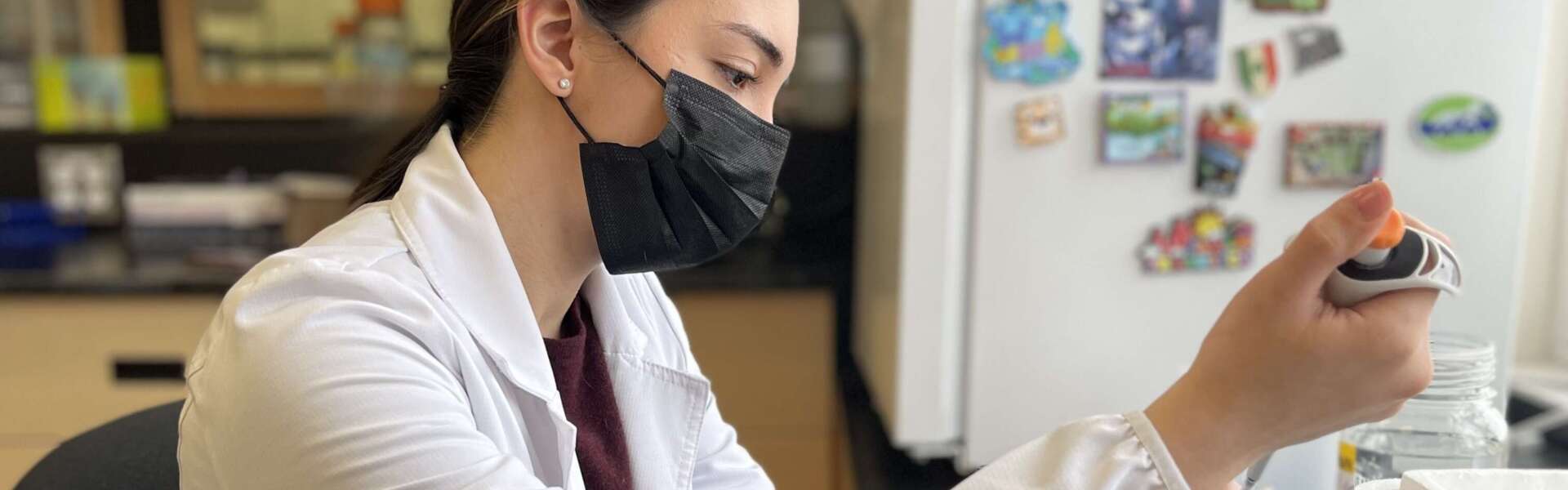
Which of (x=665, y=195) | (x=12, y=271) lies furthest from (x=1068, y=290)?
(x=12, y=271)

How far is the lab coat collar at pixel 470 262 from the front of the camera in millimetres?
881

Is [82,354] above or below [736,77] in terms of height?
below

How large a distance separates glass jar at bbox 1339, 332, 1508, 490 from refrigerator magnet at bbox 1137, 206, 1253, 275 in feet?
1.94

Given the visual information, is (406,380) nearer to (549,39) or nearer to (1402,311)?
(549,39)

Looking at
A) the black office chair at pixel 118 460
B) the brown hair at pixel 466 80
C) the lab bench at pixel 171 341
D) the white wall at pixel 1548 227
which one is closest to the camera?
the black office chair at pixel 118 460

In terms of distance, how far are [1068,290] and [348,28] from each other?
1.57 m

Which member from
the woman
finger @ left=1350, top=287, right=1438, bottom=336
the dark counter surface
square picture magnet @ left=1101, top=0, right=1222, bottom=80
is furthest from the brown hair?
the dark counter surface

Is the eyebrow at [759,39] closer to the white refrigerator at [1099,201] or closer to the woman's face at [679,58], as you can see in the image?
the woman's face at [679,58]

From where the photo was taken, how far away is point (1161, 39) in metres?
1.50

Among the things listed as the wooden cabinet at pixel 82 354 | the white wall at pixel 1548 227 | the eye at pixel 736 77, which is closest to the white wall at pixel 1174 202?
the white wall at pixel 1548 227

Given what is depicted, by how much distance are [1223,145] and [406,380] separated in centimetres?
112

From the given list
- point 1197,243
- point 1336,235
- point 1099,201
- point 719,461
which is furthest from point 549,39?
point 1197,243

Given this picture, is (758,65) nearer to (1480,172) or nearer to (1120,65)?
(1120,65)

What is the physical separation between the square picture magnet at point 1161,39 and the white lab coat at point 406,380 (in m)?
0.87
